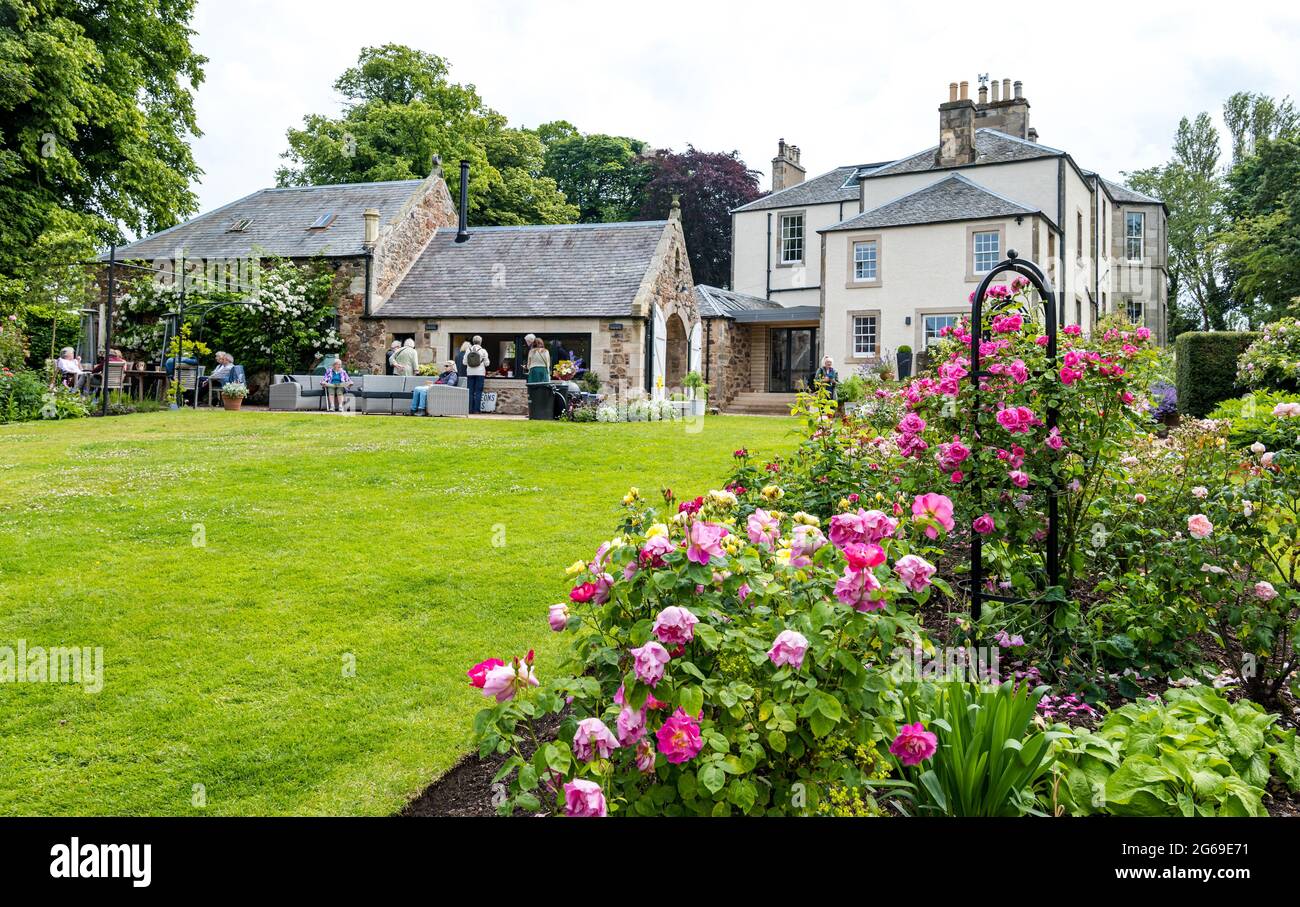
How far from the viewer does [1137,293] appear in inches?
1527

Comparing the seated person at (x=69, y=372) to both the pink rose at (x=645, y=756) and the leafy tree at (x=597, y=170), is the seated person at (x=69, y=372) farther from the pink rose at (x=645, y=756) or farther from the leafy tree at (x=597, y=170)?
the leafy tree at (x=597, y=170)

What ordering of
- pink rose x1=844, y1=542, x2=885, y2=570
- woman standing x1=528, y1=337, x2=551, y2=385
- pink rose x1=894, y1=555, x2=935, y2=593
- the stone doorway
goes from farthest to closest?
the stone doorway < woman standing x1=528, y1=337, x2=551, y2=385 < pink rose x1=894, y1=555, x2=935, y2=593 < pink rose x1=844, y1=542, x2=885, y2=570

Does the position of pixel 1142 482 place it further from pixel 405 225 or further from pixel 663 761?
pixel 405 225

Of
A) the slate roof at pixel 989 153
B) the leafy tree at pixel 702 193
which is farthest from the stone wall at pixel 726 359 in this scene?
the leafy tree at pixel 702 193

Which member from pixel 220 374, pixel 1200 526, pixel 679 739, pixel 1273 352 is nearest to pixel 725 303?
pixel 220 374

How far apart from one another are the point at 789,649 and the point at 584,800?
2.17 feet

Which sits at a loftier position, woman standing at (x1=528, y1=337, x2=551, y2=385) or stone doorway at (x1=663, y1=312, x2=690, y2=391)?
stone doorway at (x1=663, y1=312, x2=690, y2=391)

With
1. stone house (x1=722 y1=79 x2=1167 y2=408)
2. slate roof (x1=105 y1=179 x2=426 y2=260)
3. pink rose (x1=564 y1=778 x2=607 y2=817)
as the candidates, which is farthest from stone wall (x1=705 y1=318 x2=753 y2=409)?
pink rose (x1=564 y1=778 x2=607 y2=817)

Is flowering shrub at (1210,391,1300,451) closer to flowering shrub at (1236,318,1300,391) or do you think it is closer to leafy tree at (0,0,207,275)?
flowering shrub at (1236,318,1300,391)

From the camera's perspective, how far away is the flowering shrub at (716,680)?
7.97 ft

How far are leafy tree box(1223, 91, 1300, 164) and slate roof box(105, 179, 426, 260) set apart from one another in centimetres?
3548

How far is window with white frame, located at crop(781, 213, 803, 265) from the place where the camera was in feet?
117
